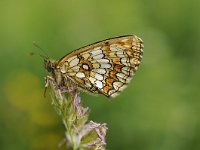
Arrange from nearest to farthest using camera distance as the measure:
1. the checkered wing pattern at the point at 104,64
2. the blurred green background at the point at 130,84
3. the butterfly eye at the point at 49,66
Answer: the butterfly eye at the point at 49,66, the checkered wing pattern at the point at 104,64, the blurred green background at the point at 130,84

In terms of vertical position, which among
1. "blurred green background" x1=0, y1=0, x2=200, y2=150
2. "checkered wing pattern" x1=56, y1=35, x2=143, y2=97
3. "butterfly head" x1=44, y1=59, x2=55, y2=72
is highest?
"butterfly head" x1=44, y1=59, x2=55, y2=72

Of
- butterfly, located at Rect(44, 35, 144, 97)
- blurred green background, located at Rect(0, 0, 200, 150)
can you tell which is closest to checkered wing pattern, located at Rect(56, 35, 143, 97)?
butterfly, located at Rect(44, 35, 144, 97)

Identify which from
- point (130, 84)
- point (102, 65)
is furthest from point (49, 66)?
point (130, 84)

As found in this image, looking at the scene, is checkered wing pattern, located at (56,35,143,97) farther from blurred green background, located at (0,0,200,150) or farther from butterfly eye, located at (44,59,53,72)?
blurred green background, located at (0,0,200,150)

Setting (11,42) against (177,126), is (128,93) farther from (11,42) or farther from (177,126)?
(11,42)

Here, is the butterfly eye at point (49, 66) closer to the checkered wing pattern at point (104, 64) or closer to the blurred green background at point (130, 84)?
the checkered wing pattern at point (104, 64)

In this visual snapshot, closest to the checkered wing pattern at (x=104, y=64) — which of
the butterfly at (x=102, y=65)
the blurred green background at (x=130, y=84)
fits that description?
the butterfly at (x=102, y=65)

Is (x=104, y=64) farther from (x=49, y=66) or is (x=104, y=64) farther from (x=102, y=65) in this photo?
(x=49, y=66)
